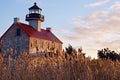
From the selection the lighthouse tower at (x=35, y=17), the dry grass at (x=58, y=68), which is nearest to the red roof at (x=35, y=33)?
the lighthouse tower at (x=35, y=17)

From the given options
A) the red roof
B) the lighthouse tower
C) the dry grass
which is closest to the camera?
the dry grass

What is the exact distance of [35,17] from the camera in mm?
54688

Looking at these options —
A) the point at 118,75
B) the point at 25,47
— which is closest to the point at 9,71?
the point at 118,75

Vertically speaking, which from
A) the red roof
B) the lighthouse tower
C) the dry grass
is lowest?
the dry grass

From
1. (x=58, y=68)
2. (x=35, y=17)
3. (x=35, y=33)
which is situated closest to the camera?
(x=58, y=68)

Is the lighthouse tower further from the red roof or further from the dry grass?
the dry grass

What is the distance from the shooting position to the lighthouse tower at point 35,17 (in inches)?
2159

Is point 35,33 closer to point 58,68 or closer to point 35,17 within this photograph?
point 35,17

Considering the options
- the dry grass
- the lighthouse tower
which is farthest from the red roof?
the dry grass

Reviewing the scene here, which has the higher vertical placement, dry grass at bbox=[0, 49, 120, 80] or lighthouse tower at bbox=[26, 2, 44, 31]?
lighthouse tower at bbox=[26, 2, 44, 31]

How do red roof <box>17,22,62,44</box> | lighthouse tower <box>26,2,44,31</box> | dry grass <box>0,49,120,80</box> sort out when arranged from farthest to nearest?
lighthouse tower <box>26,2,44,31</box> → red roof <box>17,22,62,44</box> → dry grass <box>0,49,120,80</box>

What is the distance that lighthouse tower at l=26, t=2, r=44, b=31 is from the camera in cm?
5484

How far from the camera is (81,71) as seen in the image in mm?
8281

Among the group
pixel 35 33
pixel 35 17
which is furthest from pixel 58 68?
pixel 35 17
